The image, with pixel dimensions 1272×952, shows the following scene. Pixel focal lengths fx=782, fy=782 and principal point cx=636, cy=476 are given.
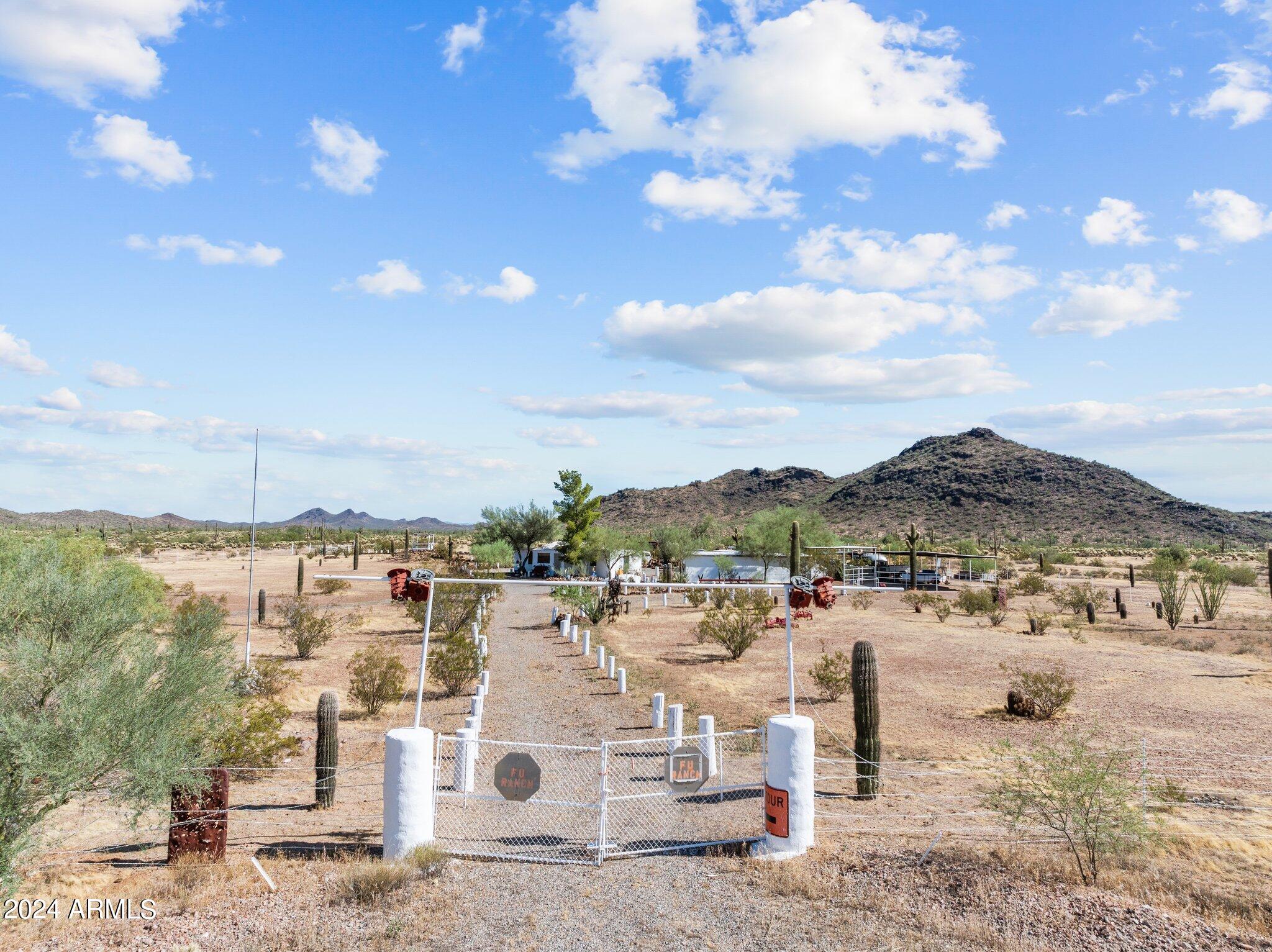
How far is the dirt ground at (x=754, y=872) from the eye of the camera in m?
8.00

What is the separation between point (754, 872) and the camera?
9.53 m

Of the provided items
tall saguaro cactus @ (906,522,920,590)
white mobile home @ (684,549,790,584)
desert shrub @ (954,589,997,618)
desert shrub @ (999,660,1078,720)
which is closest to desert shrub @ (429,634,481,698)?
desert shrub @ (999,660,1078,720)

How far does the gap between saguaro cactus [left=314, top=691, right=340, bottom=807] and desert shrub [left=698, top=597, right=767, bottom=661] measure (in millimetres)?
15909

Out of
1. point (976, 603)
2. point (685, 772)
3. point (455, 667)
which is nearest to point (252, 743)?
point (455, 667)

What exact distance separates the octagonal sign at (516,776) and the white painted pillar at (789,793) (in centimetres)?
304

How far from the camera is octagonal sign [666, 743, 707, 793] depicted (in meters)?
11.2

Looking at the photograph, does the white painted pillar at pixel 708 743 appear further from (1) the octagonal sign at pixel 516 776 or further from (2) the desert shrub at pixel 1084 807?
(2) the desert shrub at pixel 1084 807

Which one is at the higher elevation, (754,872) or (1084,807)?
(1084,807)

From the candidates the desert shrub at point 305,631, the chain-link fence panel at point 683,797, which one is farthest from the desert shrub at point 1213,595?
the desert shrub at point 305,631

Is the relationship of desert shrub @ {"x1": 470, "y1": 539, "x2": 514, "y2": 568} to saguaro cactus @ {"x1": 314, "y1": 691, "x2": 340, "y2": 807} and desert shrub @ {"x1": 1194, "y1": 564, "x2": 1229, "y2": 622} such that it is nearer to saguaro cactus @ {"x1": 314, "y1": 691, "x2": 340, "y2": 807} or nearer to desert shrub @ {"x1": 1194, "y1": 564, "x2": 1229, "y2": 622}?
desert shrub @ {"x1": 1194, "y1": 564, "x2": 1229, "y2": 622}

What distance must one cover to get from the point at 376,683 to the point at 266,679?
297 centimetres

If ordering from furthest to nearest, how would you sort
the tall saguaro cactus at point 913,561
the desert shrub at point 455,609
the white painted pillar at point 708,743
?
the tall saguaro cactus at point 913,561 → the desert shrub at point 455,609 → the white painted pillar at point 708,743

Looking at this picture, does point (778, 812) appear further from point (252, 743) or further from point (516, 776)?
point (252, 743)

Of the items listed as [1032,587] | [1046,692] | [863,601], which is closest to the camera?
[1046,692]
